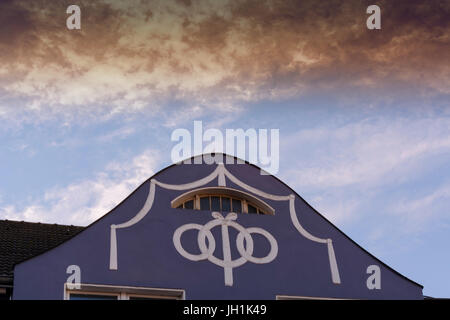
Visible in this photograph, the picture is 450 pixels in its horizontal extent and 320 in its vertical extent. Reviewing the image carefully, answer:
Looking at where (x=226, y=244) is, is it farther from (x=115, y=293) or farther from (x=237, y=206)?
(x=115, y=293)

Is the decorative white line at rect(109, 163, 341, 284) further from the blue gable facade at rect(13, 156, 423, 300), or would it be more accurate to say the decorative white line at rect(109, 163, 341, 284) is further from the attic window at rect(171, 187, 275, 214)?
the attic window at rect(171, 187, 275, 214)

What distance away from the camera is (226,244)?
2002cm

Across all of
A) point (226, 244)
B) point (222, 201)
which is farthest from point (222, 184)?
point (226, 244)

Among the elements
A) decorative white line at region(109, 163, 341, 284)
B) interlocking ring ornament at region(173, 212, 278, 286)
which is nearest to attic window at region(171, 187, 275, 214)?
decorative white line at region(109, 163, 341, 284)

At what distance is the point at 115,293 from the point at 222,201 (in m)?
3.67

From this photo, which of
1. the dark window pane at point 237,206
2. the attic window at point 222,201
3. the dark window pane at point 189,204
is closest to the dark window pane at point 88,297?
the attic window at point 222,201

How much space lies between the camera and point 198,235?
20.0 metres
